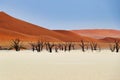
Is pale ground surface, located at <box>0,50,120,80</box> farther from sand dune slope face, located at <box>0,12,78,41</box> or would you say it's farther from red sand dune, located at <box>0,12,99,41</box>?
sand dune slope face, located at <box>0,12,78,41</box>

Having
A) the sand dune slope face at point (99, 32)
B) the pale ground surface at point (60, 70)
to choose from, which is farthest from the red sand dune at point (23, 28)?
the pale ground surface at point (60, 70)

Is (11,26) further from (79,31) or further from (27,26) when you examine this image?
(79,31)

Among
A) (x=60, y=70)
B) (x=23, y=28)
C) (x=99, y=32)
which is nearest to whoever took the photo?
(x=60, y=70)

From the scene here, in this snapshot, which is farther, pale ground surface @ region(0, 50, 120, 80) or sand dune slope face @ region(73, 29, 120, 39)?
sand dune slope face @ region(73, 29, 120, 39)

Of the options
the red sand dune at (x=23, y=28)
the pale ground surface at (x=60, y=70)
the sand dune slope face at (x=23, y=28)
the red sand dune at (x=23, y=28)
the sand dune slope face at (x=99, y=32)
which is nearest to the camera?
the pale ground surface at (x=60, y=70)

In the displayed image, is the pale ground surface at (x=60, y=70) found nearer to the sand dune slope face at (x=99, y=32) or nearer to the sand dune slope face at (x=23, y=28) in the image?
the sand dune slope face at (x=23, y=28)

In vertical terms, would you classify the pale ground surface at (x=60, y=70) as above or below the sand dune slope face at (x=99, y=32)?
below

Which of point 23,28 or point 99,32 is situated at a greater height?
point 99,32

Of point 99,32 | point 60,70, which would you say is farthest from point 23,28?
point 60,70

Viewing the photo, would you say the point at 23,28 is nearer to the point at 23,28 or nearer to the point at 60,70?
the point at 23,28

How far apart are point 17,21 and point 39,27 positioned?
7.96 metres

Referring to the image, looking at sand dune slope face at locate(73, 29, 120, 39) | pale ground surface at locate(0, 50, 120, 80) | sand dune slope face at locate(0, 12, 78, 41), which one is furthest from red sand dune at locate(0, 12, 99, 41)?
pale ground surface at locate(0, 50, 120, 80)

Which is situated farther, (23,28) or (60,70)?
(23,28)

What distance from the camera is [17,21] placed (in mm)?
118188
